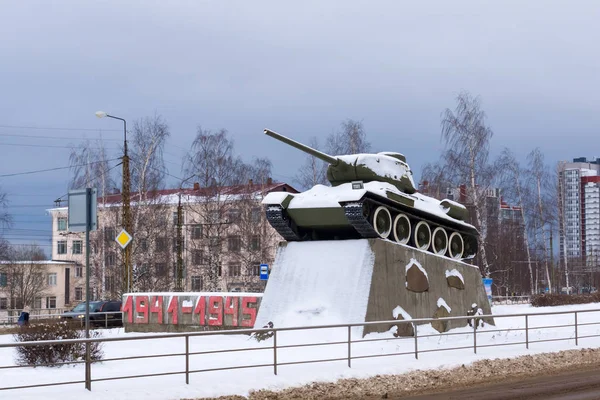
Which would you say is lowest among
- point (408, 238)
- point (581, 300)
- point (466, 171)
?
point (581, 300)

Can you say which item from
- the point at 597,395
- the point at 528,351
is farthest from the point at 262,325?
the point at 597,395

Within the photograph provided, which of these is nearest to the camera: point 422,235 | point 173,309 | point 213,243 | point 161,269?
point 422,235

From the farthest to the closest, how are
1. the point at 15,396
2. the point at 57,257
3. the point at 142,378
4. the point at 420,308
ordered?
the point at 57,257
the point at 420,308
the point at 142,378
the point at 15,396

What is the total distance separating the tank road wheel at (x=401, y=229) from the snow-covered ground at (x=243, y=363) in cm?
240

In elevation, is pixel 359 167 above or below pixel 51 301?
above

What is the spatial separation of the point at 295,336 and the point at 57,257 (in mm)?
65859

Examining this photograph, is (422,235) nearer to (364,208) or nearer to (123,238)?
(364,208)

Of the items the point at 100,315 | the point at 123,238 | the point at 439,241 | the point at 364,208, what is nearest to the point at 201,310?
the point at 123,238

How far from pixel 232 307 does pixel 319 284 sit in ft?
13.4

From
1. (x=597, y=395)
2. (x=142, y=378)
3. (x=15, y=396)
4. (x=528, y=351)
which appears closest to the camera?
(x=15, y=396)

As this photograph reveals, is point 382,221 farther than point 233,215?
No

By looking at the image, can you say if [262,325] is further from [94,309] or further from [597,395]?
[94,309]

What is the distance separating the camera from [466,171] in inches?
1740

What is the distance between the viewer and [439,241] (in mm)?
24469
